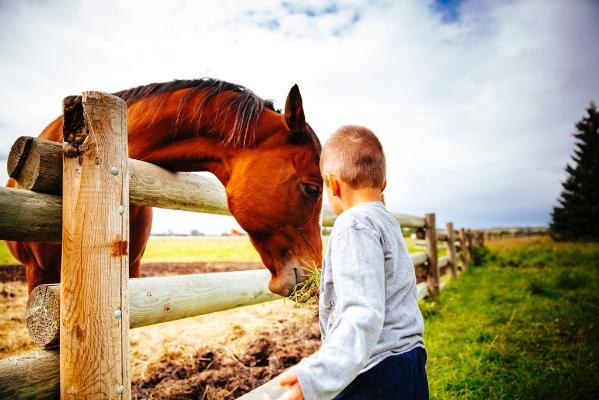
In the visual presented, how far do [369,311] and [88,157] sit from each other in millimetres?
1218

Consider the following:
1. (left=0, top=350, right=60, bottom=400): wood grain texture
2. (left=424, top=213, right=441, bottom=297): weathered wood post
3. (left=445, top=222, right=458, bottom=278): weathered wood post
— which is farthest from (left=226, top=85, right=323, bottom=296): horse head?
(left=445, top=222, right=458, bottom=278): weathered wood post

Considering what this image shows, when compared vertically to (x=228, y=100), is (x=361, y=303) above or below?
below

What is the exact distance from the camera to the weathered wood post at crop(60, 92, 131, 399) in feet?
3.90

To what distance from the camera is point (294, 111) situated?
7.41ft

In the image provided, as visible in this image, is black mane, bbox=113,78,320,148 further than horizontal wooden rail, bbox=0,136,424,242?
Yes

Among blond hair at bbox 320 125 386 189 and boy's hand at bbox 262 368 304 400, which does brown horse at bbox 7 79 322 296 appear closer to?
blond hair at bbox 320 125 386 189

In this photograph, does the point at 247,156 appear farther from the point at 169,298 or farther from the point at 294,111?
the point at 169,298

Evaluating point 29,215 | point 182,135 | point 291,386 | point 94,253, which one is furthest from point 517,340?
point 29,215

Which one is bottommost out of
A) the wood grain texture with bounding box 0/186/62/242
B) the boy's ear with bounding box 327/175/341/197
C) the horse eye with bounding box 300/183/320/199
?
the wood grain texture with bounding box 0/186/62/242

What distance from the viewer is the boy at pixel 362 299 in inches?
38.7

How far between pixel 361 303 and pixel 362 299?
0.01 metres

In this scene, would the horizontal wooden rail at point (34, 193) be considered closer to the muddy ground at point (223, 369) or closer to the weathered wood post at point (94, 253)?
the weathered wood post at point (94, 253)

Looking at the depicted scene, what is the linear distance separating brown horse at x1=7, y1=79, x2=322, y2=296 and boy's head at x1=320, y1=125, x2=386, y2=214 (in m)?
0.83

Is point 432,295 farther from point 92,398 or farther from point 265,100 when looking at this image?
point 92,398
